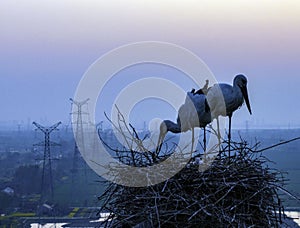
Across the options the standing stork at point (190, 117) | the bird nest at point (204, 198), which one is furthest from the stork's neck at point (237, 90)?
the bird nest at point (204, 198)

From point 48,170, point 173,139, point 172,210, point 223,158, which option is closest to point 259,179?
point 223,158

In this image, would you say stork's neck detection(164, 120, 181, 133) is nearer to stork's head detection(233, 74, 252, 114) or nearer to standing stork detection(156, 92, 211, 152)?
standing stork detection(156, 92, 211, 152)

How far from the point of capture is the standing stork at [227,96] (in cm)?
260

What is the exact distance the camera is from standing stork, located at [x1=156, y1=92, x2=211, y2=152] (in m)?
2.73

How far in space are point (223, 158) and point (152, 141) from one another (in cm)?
50

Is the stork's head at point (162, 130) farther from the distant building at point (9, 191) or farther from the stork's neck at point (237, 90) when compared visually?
the distant building at point (9, 191)

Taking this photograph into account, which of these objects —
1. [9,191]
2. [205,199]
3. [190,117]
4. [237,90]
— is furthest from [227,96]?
[9,191]

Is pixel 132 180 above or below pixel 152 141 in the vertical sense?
below

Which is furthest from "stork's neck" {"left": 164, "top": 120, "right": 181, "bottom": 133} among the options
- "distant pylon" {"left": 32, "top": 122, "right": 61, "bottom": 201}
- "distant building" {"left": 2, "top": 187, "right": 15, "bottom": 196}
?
"distant building" {"left": 2, "top": 187, "right": 15, "bottom": 196}

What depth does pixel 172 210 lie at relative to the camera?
1.95 meters

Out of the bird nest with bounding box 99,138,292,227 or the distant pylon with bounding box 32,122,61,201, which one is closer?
the bird nest with bounding box 99,138,292,227

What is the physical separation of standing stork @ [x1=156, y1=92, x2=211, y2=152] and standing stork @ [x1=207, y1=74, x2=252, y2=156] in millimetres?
66

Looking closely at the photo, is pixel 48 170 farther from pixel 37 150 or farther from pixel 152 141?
pixel 152 141

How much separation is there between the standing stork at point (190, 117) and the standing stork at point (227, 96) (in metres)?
0.07
